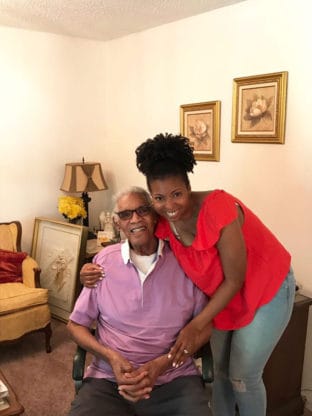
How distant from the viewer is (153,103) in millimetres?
3373

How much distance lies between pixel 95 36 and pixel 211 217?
2822 millimetres

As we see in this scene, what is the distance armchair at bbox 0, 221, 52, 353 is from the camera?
2771 millimetres

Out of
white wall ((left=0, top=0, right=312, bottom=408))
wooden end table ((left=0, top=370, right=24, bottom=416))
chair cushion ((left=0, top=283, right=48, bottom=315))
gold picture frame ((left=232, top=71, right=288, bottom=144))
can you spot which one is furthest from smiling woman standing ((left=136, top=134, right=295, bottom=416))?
chair cushion ((left=0, top=283, right=48, bottom=315))

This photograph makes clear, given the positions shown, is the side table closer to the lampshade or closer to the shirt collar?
the shirt collar

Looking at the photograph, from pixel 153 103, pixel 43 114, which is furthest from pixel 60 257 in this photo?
pixel 153 103

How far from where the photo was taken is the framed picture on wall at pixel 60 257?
3.27 metres

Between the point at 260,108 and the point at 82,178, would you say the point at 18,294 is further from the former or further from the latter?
the point at 260,108

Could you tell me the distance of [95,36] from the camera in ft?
12.0

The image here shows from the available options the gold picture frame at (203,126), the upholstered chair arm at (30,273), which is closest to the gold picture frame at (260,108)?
the gold picture frame at (203,126)

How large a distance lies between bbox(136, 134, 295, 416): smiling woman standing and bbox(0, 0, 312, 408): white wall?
83 centimetres

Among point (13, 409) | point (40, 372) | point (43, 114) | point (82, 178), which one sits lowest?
point (40, 372)

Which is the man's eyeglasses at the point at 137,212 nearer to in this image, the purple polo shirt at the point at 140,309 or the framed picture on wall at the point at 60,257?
the purple polo shirt at the point at 140,309

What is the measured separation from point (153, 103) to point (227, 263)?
2213mm

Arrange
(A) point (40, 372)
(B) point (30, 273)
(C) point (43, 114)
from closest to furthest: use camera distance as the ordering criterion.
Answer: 1. (A) point (40, 372)
2. (B) point (30, 273)
3. (C) point (43, 114)
